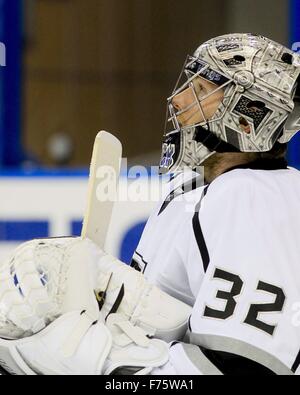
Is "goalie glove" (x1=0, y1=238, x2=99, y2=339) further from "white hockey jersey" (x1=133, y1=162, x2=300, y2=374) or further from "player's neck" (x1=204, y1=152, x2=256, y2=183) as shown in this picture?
"player's neck" (x1=204, y1=152, x2=256, y2=183)

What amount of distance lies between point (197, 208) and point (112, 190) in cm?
22

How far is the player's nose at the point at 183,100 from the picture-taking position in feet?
6.90

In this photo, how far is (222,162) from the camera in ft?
6.79

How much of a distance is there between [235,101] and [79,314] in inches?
22.8

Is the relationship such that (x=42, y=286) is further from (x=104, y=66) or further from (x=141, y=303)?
(x=104, y=66)

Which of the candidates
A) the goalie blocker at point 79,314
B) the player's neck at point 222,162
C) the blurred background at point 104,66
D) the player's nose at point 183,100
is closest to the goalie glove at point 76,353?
the goalie blocker at point 79,314

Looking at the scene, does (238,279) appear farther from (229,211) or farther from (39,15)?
(39,15)

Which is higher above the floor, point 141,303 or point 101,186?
point 101,186

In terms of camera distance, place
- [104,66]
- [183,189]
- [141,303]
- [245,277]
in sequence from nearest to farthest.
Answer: [245,277]
[141,303]
[183,189]
[104,66]

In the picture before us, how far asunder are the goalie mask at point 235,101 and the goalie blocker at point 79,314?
13.3 inches

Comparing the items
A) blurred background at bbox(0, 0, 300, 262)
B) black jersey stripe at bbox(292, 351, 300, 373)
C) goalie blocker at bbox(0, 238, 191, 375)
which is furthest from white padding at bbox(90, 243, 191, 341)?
blurred background at bbox(0, 0, 300, 262)

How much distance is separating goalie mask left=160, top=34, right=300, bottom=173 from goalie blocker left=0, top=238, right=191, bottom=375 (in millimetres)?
337

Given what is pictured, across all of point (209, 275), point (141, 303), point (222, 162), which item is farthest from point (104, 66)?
point (209, 275)

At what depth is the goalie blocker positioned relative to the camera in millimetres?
1794
